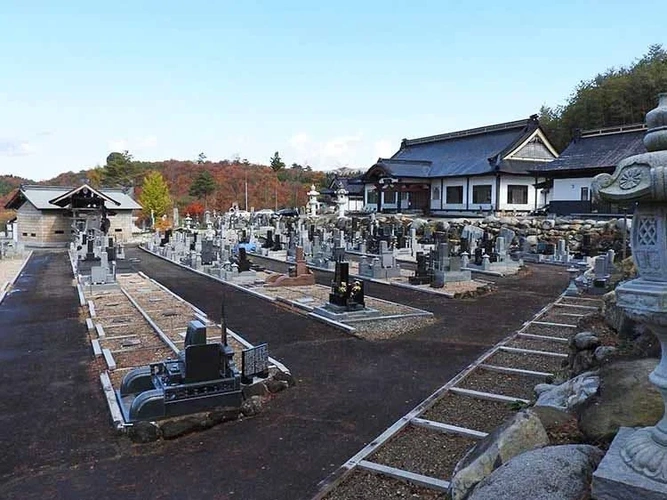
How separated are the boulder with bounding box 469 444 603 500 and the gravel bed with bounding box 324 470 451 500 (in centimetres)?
114

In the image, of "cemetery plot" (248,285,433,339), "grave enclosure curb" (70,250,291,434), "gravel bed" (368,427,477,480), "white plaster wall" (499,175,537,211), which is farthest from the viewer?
"white plaster wall" (499,175,537,211)

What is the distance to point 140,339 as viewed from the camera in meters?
11.2

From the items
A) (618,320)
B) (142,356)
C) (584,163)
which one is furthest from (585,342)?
(584,163)

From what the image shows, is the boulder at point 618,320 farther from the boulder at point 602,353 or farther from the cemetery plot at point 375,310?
the cemetery plot at point 375,310

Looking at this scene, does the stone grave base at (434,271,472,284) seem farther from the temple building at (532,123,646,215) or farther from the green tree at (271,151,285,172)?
the green tree at (271,151,285,172)

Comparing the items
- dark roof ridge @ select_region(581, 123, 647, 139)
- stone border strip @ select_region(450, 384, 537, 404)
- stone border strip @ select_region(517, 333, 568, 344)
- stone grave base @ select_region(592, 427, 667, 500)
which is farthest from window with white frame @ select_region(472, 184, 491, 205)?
stone grave base @ select_region(592, 427, 667, 500)

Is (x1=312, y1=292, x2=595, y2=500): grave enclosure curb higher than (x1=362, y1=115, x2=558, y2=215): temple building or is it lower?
lower

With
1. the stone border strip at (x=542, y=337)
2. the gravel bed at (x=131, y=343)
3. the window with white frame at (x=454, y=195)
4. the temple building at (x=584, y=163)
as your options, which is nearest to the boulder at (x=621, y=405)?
the stone border strip at (x=542, y=337)

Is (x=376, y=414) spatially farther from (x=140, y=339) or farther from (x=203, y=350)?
(x=140, y=339)

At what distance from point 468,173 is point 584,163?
9.79 meters

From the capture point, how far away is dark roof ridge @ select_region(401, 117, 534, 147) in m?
41.4

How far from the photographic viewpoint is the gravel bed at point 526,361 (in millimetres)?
8577

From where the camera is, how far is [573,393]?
551cm

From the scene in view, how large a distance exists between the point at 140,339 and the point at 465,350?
22.7 feet
